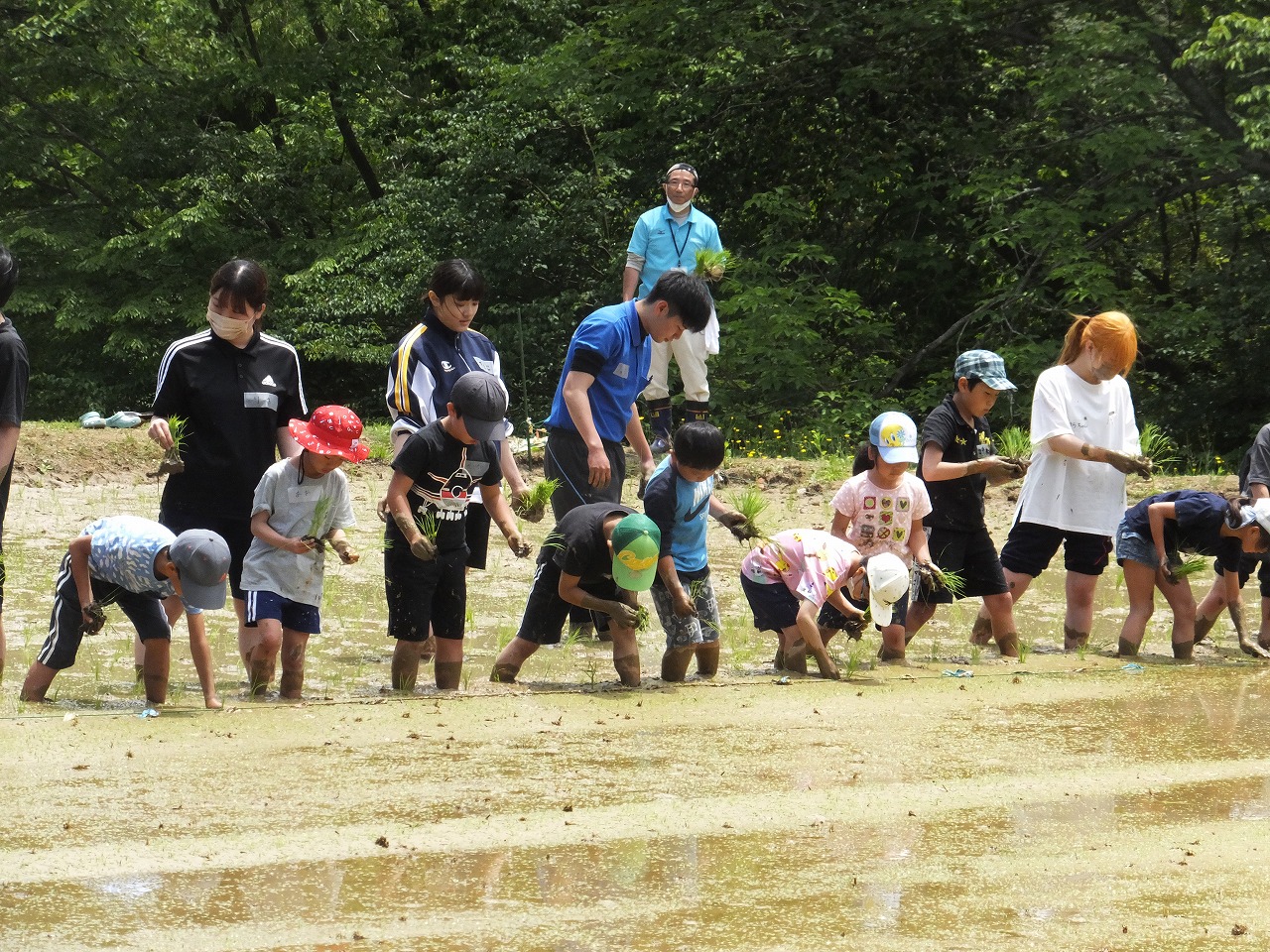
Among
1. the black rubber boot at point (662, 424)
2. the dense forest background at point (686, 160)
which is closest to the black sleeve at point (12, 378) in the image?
the black rubber boot at point (662, 424)

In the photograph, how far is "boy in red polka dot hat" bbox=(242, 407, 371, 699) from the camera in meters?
6.32

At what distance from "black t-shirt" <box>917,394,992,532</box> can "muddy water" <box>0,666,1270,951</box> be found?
1497 millimetres

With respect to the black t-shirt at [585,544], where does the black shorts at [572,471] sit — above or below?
above

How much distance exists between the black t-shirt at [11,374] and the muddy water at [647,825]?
1.33 m

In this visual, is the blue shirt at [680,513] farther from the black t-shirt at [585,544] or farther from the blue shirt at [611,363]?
the blue shirt at [611,363]

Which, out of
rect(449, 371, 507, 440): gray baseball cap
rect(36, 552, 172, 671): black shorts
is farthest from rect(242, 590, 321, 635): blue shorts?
rect(449, 371, 507, 440): gray baseball cap

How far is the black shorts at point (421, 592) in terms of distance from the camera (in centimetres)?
644

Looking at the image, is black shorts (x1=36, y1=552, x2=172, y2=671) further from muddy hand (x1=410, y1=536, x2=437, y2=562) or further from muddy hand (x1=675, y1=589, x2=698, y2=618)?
muddy hand (x1=675, y1=589, x2=698, y2=618)

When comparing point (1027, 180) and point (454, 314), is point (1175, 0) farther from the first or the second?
point (454, 314)

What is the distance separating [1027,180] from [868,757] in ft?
42.9

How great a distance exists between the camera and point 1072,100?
57.5 ft

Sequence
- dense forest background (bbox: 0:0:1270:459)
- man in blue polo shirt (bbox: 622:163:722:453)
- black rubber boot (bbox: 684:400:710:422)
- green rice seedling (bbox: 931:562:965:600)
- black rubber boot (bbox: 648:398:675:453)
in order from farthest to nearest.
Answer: dense forest background (bbox: 0:0:1270:459)
black rubber boot (bbox: 648:398:675:453)
black rubber boot (bbox: 684:400:710:422)
man in blue polo shirt (bbox: 622:163:722:453)
green rice seedling (bbox: 931:562:965:600)

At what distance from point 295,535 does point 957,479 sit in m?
3.37

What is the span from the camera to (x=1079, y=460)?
26.0ft
